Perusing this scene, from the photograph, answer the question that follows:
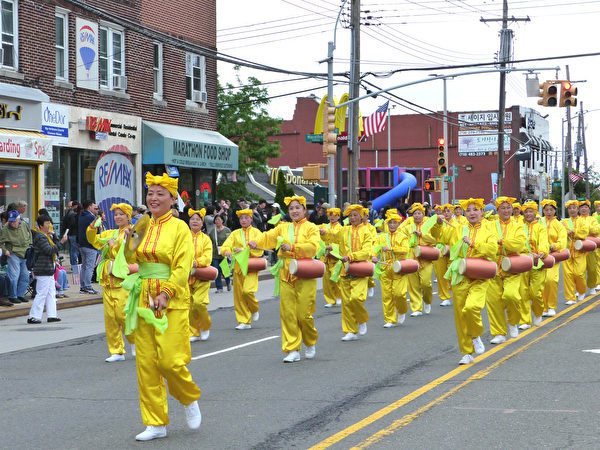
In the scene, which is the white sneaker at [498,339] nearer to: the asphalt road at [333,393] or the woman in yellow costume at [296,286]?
the asphalt road at [333,393]

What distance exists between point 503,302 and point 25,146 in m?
13.0

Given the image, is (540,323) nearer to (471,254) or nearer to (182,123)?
(471,254)

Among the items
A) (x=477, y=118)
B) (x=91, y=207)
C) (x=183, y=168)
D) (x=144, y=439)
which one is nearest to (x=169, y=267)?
(x=144, y=439)

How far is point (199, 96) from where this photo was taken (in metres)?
29.2

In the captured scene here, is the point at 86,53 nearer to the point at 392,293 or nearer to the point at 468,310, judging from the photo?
the point at 392,293

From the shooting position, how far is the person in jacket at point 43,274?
14.3m

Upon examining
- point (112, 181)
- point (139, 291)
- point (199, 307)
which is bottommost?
point (199, 307)

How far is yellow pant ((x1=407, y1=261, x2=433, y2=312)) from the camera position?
15086 millimetres

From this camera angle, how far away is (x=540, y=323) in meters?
13.5

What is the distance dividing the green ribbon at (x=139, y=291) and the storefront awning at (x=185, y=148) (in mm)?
19368

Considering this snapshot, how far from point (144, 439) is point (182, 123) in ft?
73.8

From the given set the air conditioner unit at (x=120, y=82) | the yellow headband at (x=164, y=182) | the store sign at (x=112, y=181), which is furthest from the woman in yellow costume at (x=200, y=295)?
the air conditioner unit at (x=120, y=82)

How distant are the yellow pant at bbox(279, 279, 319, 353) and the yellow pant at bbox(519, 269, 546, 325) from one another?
3.72m

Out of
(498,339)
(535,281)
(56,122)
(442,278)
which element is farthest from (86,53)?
(498,339)
